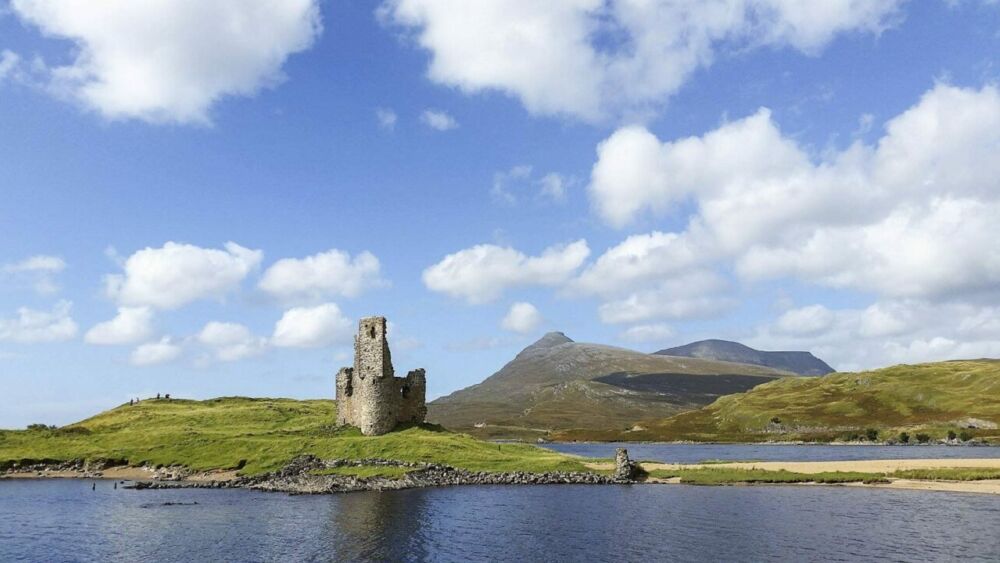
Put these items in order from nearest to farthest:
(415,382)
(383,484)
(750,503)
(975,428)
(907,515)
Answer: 1. (907,515)
2. (750,503)
3. (383,484)
4. (415,382)
5. (975,428)

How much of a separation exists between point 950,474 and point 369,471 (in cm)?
6483

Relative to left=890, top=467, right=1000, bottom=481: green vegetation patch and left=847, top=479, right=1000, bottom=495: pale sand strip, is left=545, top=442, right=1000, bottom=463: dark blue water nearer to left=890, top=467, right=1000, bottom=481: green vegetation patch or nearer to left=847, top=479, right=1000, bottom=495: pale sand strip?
left=890, top=467, right=1000, bottom=481: green vegetation patch

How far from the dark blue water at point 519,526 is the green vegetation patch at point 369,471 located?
7.71 metres

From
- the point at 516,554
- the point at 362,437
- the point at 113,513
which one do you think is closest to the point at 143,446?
the point at 362,437

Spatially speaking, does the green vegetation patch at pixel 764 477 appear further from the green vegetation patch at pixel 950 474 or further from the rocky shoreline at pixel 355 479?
the rocky shoreline at pixel 355 479

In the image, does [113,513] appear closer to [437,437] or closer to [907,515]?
[437,437]

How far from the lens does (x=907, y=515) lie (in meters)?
52.9

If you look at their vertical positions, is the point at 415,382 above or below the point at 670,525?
above

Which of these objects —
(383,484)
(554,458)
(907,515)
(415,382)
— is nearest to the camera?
(907,515)

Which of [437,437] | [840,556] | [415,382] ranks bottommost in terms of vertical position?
[840,556]

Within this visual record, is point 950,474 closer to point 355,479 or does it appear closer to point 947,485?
point 947,485

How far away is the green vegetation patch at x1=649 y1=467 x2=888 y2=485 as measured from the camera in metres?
74.8

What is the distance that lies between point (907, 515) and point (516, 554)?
3230cm

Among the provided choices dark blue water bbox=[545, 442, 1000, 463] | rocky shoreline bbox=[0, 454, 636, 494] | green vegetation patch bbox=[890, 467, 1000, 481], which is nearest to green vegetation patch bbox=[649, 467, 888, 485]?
green vegetation patch bbox=[890, 467, 1000, 481]
